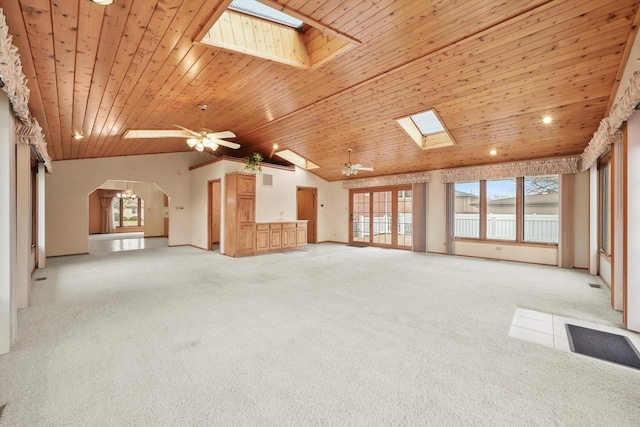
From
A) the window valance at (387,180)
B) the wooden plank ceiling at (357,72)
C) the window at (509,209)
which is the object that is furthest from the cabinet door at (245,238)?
the window at (509,209)

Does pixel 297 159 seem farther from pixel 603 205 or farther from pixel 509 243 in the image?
pixel 603 205

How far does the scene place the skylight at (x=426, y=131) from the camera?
19.5ft

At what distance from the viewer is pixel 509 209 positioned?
6.93m

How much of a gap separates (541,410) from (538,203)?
6.34 m

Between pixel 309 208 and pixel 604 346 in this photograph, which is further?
pixel 309 208

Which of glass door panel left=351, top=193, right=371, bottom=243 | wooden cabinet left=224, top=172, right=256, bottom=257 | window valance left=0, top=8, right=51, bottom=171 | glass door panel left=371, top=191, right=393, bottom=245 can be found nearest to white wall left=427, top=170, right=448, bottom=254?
glass door panel left=371, top=191, right=393, bottom=245

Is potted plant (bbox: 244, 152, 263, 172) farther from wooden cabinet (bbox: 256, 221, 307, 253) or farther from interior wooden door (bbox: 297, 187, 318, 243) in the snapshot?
interior wooden door (bbox: 297, 187, 318, 243)

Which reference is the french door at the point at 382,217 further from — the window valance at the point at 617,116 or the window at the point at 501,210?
the window valance at the point at 617,116

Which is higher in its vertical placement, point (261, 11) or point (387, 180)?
point (261, 11)

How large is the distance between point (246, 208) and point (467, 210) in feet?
19.4

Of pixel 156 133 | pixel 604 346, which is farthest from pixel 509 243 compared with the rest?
pixel 156 133

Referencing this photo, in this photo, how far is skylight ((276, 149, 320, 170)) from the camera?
886 cm

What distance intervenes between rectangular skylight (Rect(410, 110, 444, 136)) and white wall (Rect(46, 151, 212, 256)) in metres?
7.27

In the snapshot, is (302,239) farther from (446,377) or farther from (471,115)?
(446,377)
